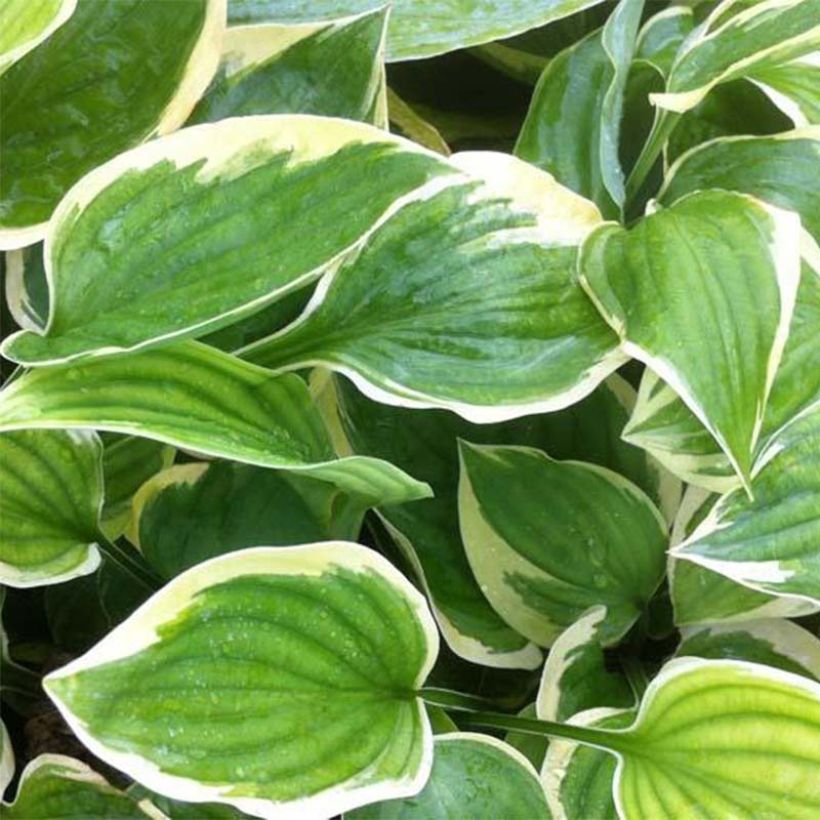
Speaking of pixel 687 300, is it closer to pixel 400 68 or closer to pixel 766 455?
pixel 766 455

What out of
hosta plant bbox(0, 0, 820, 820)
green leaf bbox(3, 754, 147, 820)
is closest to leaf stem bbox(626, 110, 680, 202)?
hosta plant bbox(0, 0, 820, 820)

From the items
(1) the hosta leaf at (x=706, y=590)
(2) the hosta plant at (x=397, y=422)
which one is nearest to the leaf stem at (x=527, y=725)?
(2) the hosta plant at (x=397, y=422)

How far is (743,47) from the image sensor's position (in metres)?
0.58

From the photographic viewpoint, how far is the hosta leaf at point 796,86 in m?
0.61

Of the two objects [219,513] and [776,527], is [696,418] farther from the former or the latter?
[219,513]

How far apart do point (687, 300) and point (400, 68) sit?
407 mm

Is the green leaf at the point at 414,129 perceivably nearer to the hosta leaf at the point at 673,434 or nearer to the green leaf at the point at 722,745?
the hosta leaf at the point at 673,434

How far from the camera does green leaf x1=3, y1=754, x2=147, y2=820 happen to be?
22.5 inches

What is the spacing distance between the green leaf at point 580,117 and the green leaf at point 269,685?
0.26m

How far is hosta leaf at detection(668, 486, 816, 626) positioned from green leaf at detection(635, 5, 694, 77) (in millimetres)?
272

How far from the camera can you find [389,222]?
529mm

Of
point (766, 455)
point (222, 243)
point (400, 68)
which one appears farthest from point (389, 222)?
point (400, 68)

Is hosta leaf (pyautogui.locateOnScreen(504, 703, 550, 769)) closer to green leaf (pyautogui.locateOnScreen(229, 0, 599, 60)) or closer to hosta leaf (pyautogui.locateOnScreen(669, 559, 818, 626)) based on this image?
hosta leaf (pyautogui.locateOnScreen(669, 559, 818, 626))

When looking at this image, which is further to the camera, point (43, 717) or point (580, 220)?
point (43, 717)
